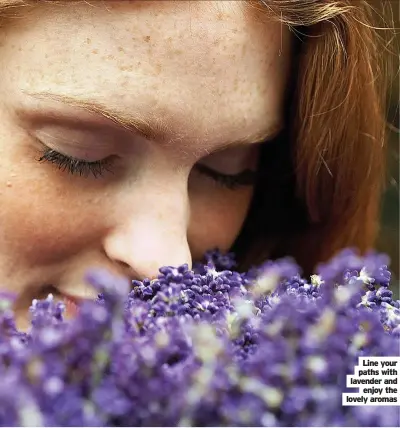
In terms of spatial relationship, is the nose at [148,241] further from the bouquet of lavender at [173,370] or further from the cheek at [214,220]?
the bouquet of lavender at [173,370]

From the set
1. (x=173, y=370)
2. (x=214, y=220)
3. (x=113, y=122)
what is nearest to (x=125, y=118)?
(x=113, y=122)

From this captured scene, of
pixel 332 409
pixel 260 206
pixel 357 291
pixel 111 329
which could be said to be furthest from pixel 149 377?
pixel 260 206

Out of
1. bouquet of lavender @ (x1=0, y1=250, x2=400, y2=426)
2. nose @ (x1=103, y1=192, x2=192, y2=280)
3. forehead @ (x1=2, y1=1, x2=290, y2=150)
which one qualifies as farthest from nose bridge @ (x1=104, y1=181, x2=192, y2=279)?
bouquet of lavender @ (x1=0, y1=250, x2=400, y2=426)

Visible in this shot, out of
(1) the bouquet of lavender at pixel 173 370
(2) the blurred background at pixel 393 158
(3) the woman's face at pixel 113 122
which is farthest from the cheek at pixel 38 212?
(2) the blurred background at pixel 393 158

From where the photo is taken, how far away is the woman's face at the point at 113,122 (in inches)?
32.5

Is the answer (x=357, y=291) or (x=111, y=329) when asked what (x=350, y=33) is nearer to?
(x=357, y=291)

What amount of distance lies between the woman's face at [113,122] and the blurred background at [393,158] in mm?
300

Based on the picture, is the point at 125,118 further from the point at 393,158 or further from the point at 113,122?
the point at 393,158

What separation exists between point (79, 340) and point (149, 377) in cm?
7

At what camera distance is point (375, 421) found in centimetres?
53

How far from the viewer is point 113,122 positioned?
836 mm

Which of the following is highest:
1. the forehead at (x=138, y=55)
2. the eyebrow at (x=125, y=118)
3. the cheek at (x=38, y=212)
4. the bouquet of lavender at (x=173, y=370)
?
the forehead at (x=138, y=55)

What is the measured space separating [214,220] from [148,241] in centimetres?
21

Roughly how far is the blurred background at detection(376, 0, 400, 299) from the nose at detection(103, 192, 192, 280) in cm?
38
